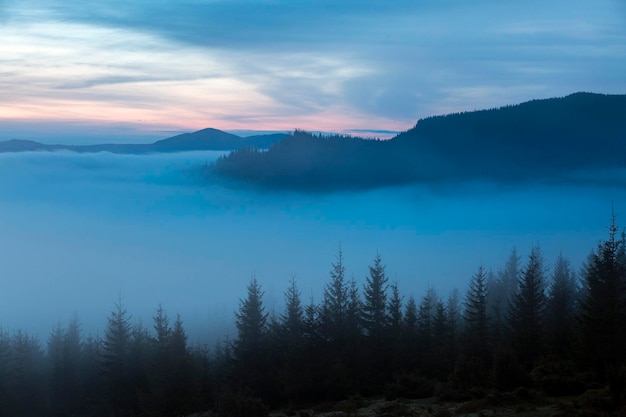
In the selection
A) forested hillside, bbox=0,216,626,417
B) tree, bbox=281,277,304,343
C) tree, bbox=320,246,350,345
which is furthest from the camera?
tree, bbox=320,246,350,345

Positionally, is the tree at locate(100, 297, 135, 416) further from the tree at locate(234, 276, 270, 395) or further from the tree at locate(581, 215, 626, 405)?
the tree at locate(581, 215, 626, 405)

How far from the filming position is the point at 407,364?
30.3 m

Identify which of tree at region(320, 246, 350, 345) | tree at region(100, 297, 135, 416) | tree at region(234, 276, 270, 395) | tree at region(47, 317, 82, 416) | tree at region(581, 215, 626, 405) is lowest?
tree at region(47, 317, 82, 416)

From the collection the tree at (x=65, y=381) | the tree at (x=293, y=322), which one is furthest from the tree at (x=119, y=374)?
the tree at (x=293, y=322)

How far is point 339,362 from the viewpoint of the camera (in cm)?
2592

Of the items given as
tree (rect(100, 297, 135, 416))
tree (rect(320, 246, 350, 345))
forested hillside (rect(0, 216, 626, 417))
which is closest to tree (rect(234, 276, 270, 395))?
forested hillside (rect(0, 216, 626, 417))

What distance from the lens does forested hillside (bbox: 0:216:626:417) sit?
65.7 feet

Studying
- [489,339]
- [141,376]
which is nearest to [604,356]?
[489,339]

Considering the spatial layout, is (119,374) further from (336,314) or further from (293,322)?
(336,314)

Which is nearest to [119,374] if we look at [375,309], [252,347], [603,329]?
[252,347]

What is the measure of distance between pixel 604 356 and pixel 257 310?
23.2 metres

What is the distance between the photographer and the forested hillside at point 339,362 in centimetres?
2002

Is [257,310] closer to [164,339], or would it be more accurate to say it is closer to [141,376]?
[164,339]

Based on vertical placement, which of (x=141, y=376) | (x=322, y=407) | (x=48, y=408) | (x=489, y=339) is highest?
(x=322, y=407)
